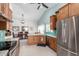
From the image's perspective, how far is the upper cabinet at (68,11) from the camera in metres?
1.42

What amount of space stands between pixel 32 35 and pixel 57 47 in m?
0.42

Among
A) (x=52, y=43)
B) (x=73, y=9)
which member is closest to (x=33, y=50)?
(x=52, y=43)

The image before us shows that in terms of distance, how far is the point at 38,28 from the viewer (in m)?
1.52

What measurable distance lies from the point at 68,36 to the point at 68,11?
39cm

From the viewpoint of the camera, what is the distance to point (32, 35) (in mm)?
1561

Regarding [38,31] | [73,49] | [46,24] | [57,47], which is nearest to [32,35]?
[38,31]

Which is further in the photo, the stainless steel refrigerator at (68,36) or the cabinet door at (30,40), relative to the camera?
the cabinet door at (30,40)

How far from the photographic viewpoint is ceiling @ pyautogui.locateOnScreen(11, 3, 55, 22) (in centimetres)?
145

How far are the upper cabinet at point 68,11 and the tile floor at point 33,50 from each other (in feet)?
1.72

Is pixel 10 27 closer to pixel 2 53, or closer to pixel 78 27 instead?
pixel 2 53

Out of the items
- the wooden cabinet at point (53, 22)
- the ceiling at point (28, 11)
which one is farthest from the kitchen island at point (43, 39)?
the ceiling at point (28, 11)

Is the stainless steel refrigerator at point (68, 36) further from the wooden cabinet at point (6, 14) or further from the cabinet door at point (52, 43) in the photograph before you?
the wooden cabinet at point (6, 14)

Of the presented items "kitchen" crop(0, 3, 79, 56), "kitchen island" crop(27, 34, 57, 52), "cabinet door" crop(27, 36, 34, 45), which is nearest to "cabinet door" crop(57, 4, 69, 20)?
"kitchen" crop(0, 3, 79, 56)

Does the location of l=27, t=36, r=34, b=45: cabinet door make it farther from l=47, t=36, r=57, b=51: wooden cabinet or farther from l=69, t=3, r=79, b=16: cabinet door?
l=69, t=3, r=79, b=16: cabinet door
